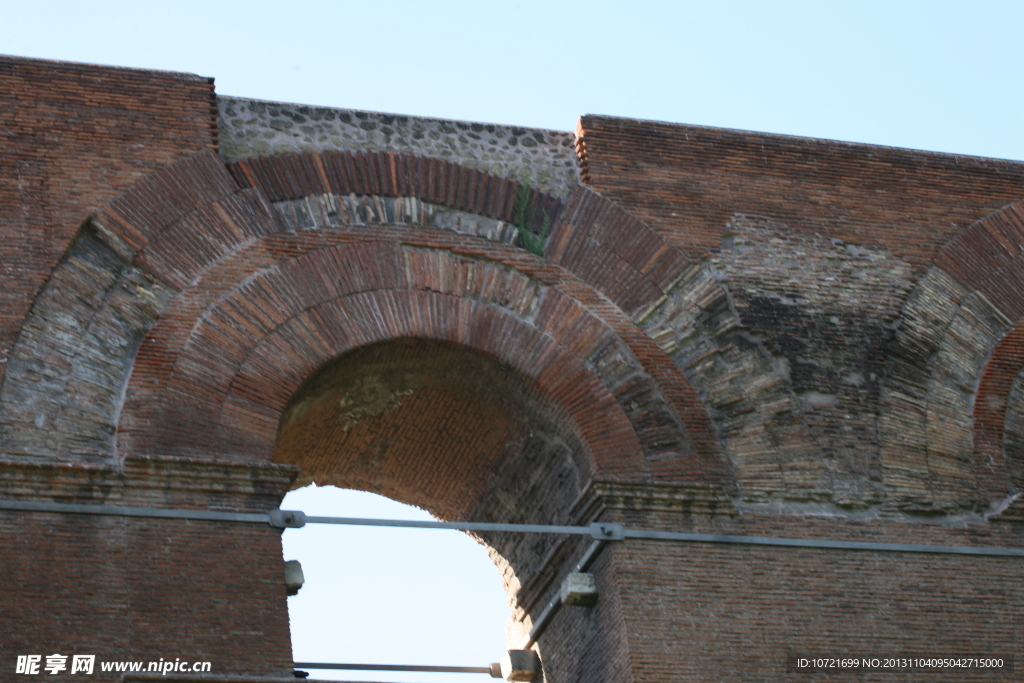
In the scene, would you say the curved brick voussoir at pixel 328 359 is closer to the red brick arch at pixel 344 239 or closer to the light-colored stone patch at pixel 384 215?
the red brick arch at pixel 344 239

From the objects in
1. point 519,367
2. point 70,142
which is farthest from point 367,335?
point 70,142

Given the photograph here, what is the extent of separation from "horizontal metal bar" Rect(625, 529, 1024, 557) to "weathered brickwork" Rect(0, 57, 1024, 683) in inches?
2.0

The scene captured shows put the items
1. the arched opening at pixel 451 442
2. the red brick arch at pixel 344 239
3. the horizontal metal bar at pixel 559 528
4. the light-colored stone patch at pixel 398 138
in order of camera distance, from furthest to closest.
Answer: the light-colored stone patch at pixel 398 138, the arched opening at pixel 451 442, the red brick arch at pixel 344 239, the horizontal metal bar at pixel 559 528

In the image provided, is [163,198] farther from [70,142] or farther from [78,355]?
[78,355]

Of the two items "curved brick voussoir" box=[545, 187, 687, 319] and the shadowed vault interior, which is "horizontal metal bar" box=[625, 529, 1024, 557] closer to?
the shadowed vault interior

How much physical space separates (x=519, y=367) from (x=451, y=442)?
1126 mm

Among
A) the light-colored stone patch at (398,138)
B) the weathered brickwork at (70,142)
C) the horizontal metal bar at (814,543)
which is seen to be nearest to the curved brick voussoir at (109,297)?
the weathered brickwork at (70,142)

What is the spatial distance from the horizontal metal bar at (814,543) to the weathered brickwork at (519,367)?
2.0 inches

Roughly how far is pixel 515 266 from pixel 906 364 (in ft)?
8.34

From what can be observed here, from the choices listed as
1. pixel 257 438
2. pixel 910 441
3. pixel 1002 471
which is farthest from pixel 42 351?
pixel 1002 471

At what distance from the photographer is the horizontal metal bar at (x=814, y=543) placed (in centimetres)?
719

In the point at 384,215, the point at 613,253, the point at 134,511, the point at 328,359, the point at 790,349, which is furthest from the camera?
the point at 613,253

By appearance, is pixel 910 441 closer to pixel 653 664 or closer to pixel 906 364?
pixel 906 364

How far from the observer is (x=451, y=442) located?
27.8ft
